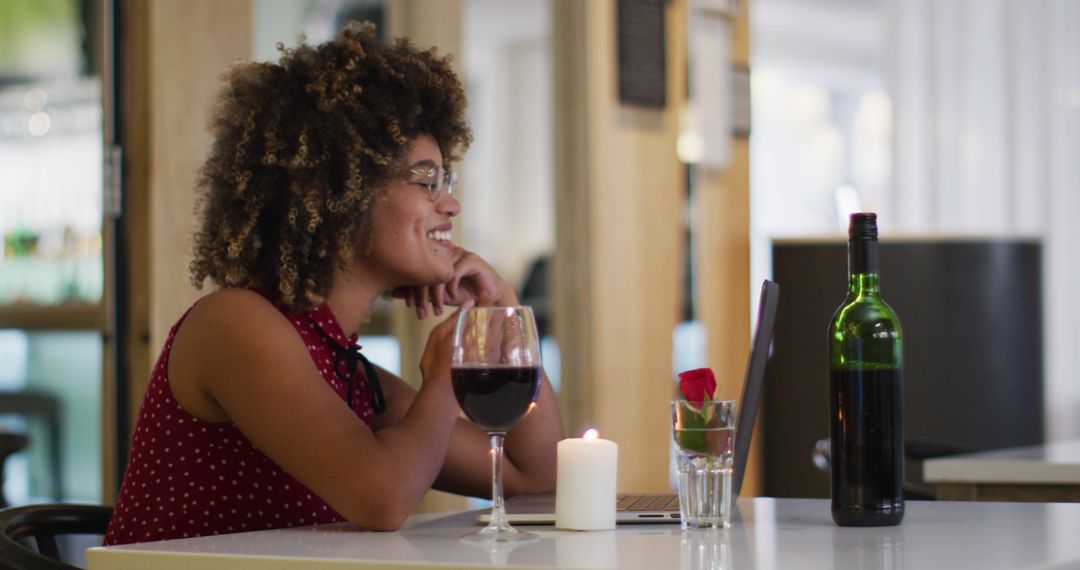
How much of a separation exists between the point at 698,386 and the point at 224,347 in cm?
60

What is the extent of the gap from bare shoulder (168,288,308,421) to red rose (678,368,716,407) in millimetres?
492

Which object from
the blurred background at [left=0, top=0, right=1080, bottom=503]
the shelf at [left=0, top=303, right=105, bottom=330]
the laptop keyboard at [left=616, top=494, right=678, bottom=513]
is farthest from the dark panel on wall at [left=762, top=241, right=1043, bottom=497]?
the laptop keyboard at [left=616, top=494, right=678, bottom=513]

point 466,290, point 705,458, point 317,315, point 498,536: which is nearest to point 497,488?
point 498,536

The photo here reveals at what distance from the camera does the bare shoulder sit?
1.68m

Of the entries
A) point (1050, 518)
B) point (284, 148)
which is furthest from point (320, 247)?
point (1050, 518)

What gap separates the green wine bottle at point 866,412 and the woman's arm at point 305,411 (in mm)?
478

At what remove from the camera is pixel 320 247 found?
1949mm

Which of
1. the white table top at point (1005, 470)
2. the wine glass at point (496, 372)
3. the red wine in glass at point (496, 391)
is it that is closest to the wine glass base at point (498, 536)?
the wine glass at point (496, 372)

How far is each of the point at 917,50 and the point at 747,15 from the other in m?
1.04

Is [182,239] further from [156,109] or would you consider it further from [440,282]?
[440,282]

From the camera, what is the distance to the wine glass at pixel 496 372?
1.44 meters

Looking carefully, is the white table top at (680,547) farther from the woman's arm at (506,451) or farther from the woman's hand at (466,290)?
the woman's hand at (466,290)

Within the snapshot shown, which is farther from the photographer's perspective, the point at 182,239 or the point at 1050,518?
the point at 182,239

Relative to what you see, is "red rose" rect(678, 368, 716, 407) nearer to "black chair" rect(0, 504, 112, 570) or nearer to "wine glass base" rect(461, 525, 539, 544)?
"wine glass base" rect(461, 525, 539, 544)
